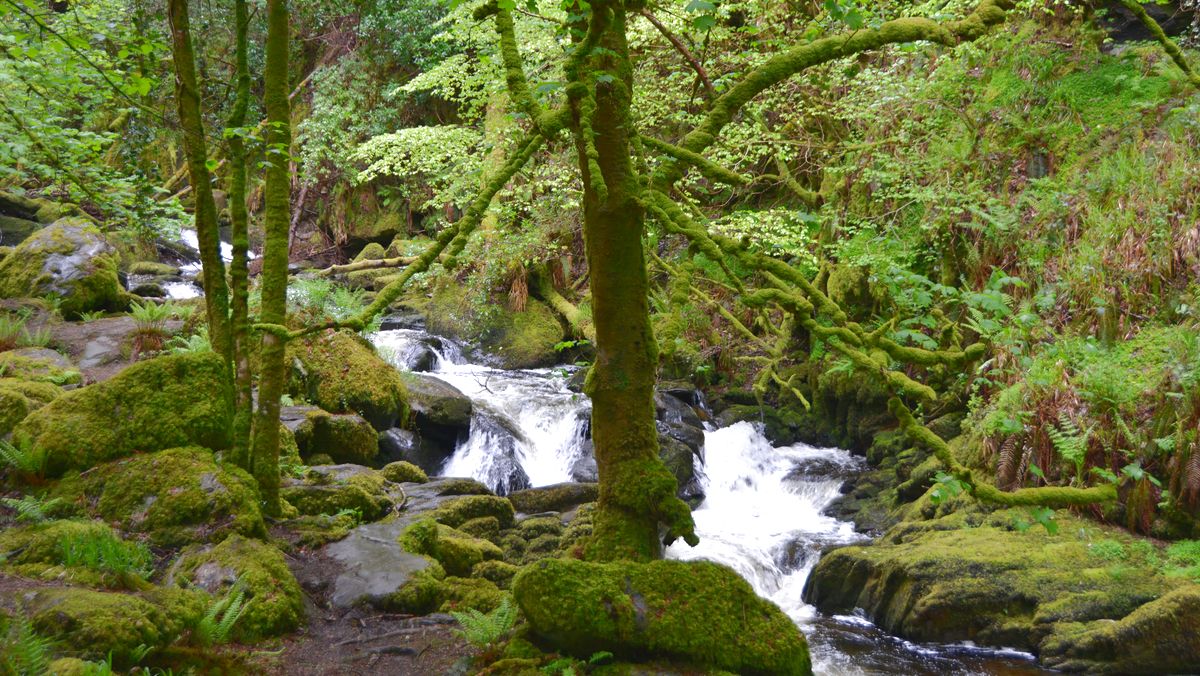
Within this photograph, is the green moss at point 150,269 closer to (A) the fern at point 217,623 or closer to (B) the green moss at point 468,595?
(B) the green moss at point 468,595

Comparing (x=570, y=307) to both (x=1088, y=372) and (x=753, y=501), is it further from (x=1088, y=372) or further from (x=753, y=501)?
(x=1088, y=372)

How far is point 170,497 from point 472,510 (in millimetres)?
3054

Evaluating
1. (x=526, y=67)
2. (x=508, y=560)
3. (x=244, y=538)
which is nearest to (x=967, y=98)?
(x=526, y=67)

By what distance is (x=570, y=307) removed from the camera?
1598 cm

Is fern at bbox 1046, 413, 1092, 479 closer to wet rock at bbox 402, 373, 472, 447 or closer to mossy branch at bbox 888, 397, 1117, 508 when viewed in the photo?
mossy branch at bbox 888, 397, 1117, 508

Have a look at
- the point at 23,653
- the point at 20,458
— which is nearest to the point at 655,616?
the point at 23,653

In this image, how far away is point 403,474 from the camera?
8617 millimetres

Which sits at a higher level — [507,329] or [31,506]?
[507,329]

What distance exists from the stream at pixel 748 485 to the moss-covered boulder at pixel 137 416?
131 inches

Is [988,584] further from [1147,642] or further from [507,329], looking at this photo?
[507,329]

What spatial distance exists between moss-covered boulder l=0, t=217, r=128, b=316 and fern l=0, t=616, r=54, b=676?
32.1ft

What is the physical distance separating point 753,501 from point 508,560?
5.20m

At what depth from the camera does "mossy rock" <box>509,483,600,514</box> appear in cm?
916

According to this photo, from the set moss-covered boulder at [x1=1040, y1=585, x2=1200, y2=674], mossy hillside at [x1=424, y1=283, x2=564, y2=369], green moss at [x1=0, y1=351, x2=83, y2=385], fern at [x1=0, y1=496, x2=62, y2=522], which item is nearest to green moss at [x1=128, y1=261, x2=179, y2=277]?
mossy hillside at [x1=424, y1=283, x2=564, y2=369]
